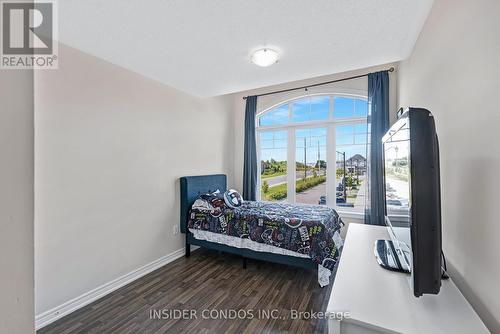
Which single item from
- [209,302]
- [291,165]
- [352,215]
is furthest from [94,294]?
[352,215]

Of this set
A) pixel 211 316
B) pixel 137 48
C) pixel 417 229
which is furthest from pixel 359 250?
pixel 137 48

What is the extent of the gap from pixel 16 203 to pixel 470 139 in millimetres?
1669

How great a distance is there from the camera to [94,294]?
7.20ft

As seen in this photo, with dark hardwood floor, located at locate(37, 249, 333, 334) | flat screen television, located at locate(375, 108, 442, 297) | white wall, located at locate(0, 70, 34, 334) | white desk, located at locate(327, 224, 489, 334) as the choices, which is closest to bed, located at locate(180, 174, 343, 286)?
dark hardwood floor, located at locate(37, 249, 333, 334)

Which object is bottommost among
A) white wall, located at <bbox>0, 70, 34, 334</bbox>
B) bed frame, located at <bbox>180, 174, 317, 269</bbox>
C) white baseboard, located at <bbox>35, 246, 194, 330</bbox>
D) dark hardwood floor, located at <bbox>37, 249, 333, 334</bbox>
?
dark hardwood floor, located at <bbox>37, 249, 333, 334</bbox>

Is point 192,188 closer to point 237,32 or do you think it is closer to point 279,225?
point 279,225

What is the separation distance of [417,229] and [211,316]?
182cm

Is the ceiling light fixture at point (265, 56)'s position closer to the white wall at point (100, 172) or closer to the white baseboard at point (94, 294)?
the white wall at point (100, 172)

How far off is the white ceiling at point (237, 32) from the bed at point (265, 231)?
5.50ft

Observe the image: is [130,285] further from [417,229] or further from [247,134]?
[247,134]

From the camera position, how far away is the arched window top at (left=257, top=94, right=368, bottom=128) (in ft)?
12.1

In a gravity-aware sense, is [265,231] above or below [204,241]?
above

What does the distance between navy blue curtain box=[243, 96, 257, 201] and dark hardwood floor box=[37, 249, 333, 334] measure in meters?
1.63

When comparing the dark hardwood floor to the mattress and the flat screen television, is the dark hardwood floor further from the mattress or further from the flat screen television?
the flat screen television
